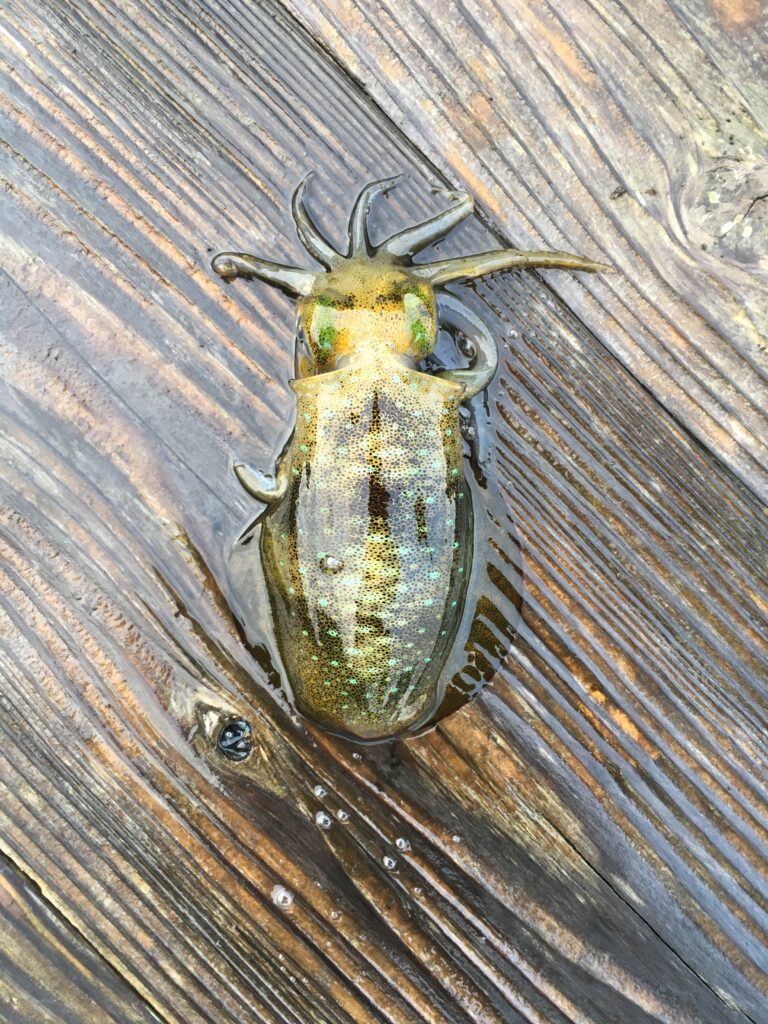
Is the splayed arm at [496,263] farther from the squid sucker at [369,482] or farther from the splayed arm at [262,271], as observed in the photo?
the splayed arm at [262,271]

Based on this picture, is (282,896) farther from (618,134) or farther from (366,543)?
(618,134)

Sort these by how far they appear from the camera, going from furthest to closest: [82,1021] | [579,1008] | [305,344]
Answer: [305,344]
[579,1008]
[82,1021]

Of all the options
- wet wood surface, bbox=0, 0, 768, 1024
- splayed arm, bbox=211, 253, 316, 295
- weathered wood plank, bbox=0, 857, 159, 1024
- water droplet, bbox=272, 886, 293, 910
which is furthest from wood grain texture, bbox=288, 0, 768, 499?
weathered wood plank, bbox=0, 857, 159, 1024

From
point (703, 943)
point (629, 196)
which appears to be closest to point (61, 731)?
point (703, 943)

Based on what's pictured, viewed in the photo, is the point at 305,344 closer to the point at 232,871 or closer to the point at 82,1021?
the point at 232,871

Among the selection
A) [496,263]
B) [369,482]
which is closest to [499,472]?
[369,482]

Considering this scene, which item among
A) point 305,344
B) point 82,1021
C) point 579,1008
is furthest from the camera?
point 305,344

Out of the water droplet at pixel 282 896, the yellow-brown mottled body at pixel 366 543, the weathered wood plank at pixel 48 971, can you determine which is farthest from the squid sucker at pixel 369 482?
the weathered wood plank at pixel 48 971
